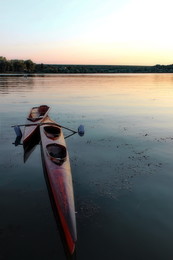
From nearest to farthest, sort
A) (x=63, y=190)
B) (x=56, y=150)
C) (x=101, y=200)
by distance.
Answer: (x=63, y=190)
(x=101, y=200)
(x=56, y=150)

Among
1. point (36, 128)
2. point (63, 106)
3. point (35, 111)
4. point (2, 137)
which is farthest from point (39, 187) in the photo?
point (63, 106)

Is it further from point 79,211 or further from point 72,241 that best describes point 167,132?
point 72,241

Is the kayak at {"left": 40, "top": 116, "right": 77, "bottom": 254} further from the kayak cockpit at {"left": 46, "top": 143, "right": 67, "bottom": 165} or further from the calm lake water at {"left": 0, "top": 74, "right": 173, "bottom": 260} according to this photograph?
the calm lake water at {"left": 0, "top": 74, "right": 173, "bottom": 260}

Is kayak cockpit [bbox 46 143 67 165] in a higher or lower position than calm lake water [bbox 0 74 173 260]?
higher

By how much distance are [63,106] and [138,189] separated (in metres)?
28.1

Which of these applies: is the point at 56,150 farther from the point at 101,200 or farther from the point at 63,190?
the point at 63,190

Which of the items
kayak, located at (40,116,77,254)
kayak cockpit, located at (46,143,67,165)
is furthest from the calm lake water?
kayak cockpit, located at (46,143,67,165)

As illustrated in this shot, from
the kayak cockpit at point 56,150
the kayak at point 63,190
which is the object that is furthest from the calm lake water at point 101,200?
the kayak cockpit at point 56,150

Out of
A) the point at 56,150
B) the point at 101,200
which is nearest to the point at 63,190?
the point at 101,200

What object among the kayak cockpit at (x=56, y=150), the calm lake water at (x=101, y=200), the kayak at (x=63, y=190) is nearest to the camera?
the calm lake water at (x=101, y=200)

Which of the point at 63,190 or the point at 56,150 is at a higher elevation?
the point at 56,150

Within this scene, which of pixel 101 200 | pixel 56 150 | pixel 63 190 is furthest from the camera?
pixel 56 150

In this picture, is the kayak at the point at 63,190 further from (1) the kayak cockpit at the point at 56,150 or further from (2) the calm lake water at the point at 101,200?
(2) the calm lake water at the point at 101,200

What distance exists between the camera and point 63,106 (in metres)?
38.6
